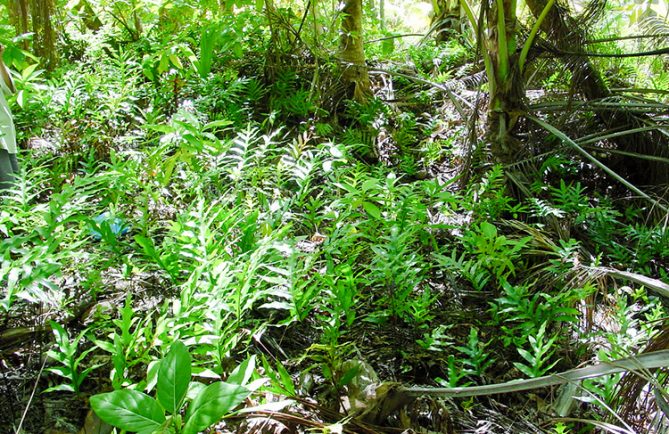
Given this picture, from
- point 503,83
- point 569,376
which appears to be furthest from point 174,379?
point 503,83

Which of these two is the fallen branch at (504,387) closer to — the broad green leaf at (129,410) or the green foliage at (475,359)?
the green foliage at (475,359)

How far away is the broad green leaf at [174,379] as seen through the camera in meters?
1.14

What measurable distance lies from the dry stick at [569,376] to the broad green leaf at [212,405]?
686 mm

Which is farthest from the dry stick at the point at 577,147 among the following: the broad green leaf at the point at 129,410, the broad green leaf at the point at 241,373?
the broad green leaf at the point at 129,410

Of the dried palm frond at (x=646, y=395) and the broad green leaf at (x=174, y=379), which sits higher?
the broad green leaf at (x=174, y=379)

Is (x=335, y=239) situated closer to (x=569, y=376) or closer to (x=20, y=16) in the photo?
(x=569, y=376)

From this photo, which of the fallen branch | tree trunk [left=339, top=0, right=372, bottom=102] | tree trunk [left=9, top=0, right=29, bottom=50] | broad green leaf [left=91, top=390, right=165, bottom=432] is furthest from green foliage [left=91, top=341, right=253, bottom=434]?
tree trunk [left=9, top=0, right=29, bottom=50]

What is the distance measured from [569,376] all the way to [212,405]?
97 centimetres

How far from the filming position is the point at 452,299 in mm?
2383

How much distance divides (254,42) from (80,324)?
11.6 ft

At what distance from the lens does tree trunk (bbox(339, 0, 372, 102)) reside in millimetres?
4527

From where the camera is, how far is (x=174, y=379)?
3.78 feet

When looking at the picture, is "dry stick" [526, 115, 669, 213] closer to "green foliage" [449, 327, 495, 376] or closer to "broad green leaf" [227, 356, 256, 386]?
"green foliage" [449, 327, 495, 376]

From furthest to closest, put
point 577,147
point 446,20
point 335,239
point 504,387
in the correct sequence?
point 446,20
point 577,147
point 335,239
point 504,387
